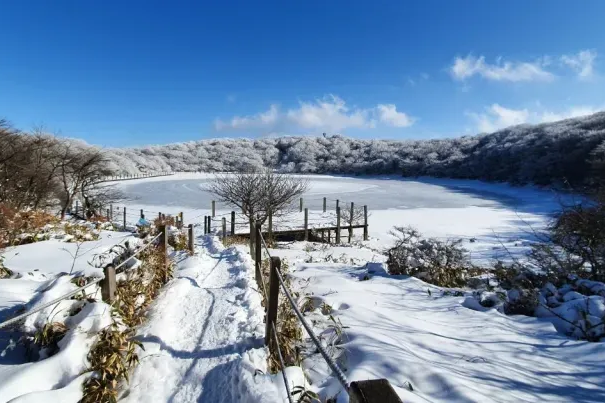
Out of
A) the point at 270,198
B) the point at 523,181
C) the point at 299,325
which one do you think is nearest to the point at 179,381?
the point at 299,325

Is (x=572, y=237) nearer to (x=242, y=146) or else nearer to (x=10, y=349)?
(x=10, y=349)

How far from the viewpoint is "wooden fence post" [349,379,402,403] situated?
47.9 inches

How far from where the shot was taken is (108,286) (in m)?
3.50

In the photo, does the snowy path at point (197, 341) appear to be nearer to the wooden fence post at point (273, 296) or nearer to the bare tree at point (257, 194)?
the wooden fence post at point (273, 296)

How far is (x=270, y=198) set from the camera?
554 inches

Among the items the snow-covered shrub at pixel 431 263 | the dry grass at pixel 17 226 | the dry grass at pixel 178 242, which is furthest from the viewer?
the dry grass at pixel 178 242

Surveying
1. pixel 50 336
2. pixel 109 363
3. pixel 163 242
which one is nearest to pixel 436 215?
pixel 163 242

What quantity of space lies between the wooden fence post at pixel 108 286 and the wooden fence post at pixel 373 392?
3.03 meters

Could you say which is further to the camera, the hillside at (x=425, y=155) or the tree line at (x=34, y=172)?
the hillside at (x=425, y=155)

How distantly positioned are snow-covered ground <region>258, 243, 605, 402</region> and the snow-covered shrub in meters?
1.69

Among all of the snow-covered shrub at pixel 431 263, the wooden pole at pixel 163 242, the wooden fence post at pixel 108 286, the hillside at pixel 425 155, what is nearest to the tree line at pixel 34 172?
the wooden pole at pixel 163 242

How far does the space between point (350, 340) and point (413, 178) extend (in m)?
60.4

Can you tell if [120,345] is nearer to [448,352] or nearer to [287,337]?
[287,337]

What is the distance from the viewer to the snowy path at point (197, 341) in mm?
2971
